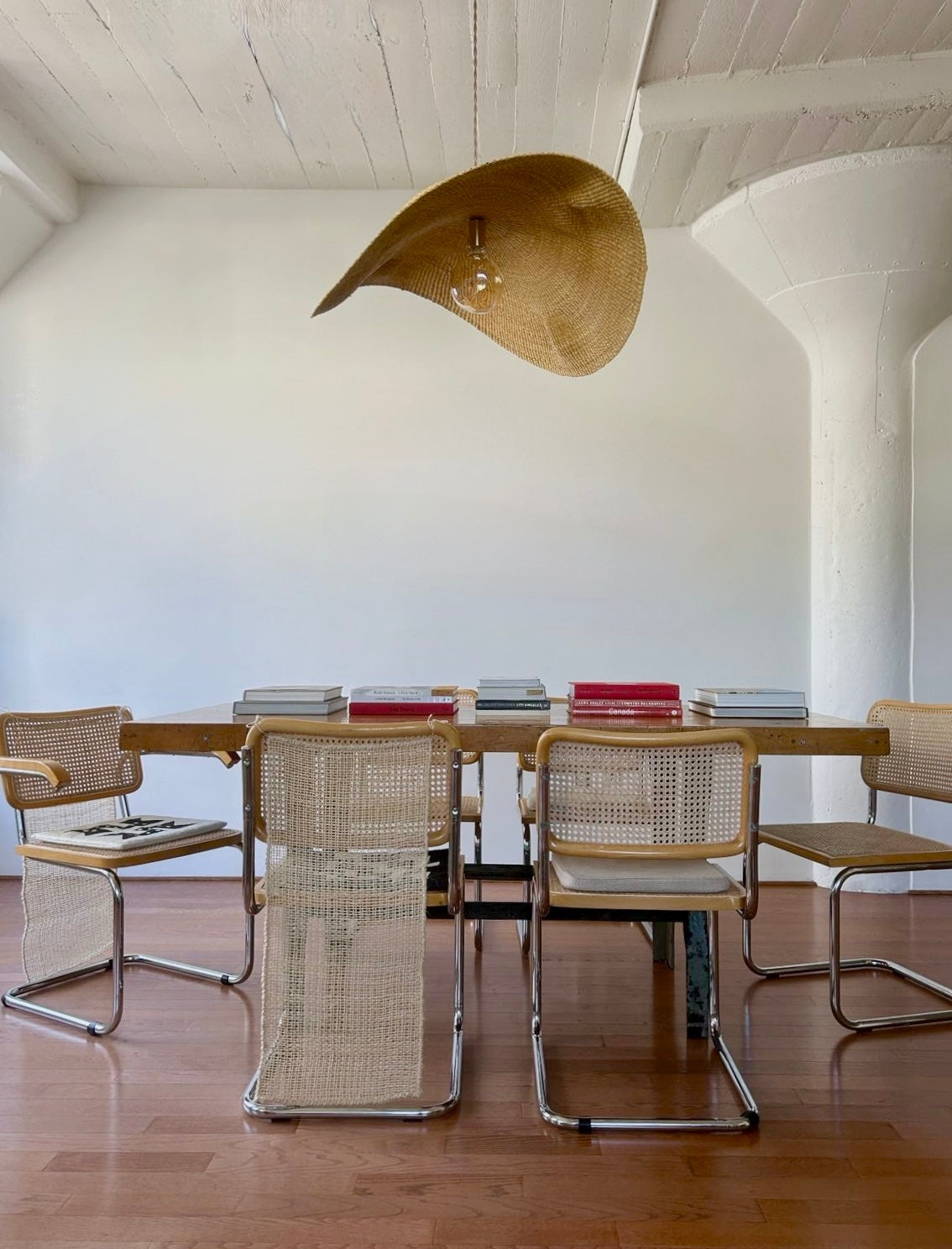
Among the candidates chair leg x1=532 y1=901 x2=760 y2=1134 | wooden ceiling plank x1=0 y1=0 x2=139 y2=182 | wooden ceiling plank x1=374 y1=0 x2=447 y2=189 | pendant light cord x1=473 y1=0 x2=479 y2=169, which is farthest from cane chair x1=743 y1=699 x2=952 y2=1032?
wooden ceiling plank x1=0 y1=0 x2=139 y2=182

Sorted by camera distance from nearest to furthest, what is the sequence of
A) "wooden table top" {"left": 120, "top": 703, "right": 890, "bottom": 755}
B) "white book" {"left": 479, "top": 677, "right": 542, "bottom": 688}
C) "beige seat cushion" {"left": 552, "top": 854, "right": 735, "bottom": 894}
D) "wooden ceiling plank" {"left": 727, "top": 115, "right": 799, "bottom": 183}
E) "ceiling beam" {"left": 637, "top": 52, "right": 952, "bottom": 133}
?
1. "beige seat cushion" {"left": 552, "top": 854, "right": 735, "bottom": 894}
2. "wooden table top" {"left": 120, "top": 703, "right": 890, "bottom": 755}
3. "white book" {"left": 479, "top": 677, "right": 542, "bottom": 688}
4. "ceiling beam" {"left": 637, "top": 52, "right": 952, "bottom": 133}
5. "wooden ceiling plank" {"left": 727, "top": 115, "right": 799, "bottom": 183}

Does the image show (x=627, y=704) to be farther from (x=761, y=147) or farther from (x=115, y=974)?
(x=761, y=147)

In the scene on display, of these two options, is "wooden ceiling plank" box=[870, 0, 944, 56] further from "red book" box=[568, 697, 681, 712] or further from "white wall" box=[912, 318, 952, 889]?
"red book" box=[568, 697, 681, 712]

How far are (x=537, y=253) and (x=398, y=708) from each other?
3.73 ft

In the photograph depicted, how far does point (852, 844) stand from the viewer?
8.57 ft

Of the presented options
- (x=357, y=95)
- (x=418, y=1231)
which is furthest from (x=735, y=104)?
(x=418, y=1231)

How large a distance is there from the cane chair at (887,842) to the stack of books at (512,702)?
0.74 m

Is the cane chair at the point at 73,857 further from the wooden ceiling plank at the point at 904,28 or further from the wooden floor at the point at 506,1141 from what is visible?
the wooden ceiling plank at the point at 904,28

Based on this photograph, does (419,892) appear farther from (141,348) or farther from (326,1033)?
(141,348)

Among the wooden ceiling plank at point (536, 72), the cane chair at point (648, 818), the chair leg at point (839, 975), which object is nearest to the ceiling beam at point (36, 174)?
the wooden ceiling plank at point (536, 72)

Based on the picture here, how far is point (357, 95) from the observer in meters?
3.56

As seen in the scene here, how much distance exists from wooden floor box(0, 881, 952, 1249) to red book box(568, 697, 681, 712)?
824mm

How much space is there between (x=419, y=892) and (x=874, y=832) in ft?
5.04

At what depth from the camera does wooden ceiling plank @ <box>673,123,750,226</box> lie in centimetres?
348
